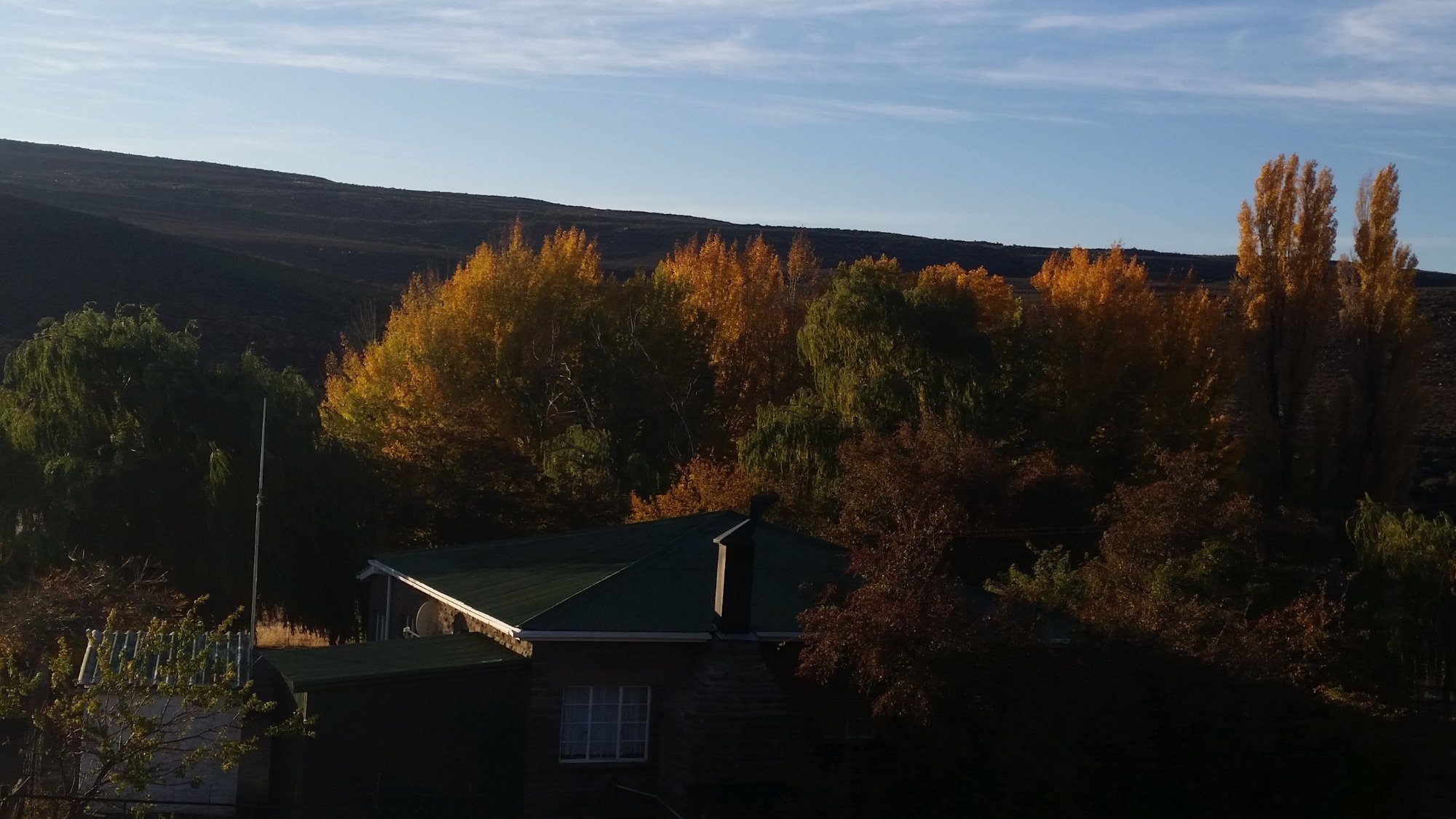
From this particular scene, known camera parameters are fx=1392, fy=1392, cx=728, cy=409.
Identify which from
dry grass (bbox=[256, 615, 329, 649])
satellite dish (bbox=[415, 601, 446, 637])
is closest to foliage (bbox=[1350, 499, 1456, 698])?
satellite dish (bbox=[415, 601, 446, 637])

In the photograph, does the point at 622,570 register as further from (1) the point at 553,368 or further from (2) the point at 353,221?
(2) the point at 353,221

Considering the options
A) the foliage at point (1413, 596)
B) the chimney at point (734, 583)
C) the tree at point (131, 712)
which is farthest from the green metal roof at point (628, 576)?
the foliage at point (1413, 596)

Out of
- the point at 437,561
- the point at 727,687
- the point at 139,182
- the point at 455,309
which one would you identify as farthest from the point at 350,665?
the point at 139,182

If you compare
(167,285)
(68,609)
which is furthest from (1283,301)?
(167,285)

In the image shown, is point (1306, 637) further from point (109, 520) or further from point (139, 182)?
point (139, 182)

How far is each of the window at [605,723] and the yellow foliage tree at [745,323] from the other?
89.1 ft

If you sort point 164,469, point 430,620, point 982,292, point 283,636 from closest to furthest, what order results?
point 430,620 → point 164,469 → point 283,636 → point 982,292

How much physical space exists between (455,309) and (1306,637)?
31364 mm

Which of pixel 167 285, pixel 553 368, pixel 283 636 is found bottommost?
pixel 283 636

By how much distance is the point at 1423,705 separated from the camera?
69.6 ft

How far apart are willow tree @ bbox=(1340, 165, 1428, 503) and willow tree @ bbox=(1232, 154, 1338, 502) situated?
3.11 ft

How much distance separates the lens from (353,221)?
443 feet

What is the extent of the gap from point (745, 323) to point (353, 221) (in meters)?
95.5

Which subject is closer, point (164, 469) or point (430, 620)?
point (430, 620)
